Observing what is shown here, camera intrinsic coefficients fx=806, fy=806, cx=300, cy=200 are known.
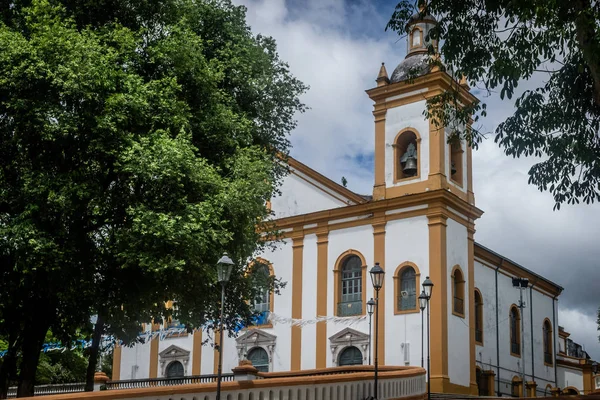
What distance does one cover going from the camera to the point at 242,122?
1942 centimetres

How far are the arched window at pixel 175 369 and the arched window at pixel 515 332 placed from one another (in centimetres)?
1481

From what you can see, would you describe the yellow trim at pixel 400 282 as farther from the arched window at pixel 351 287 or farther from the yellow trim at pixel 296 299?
the yellow trim at pixel 296 299

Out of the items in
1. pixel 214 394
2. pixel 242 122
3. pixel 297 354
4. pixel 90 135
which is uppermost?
pixel 242 122

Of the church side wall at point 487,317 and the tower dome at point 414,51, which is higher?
the tower dome at point 414,51

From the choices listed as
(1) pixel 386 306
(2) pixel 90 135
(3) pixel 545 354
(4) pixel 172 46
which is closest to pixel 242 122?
(4) pixel 172 46

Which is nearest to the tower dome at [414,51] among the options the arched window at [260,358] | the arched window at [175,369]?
the arched window at [260,358]

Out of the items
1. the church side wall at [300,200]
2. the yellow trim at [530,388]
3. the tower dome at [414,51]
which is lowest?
the yellow trim at [530,388]

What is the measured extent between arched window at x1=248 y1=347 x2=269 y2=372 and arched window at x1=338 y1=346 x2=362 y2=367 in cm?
367

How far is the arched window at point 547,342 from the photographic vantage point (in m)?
41.0

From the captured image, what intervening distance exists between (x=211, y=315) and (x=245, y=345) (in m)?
13.8

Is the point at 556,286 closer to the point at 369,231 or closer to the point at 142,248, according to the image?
the point at 369,231

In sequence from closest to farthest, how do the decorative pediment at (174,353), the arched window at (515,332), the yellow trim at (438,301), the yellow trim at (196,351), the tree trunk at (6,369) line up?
the tree trunk at (6,369) < the yellow trim at (438,301) < the yellow trim at (196,351) < the decorative pediment at (174,353) < the arched window at (515,332)

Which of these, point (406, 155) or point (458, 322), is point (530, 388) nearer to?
point (458, 322)

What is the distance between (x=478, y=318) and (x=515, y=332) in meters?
5.14
